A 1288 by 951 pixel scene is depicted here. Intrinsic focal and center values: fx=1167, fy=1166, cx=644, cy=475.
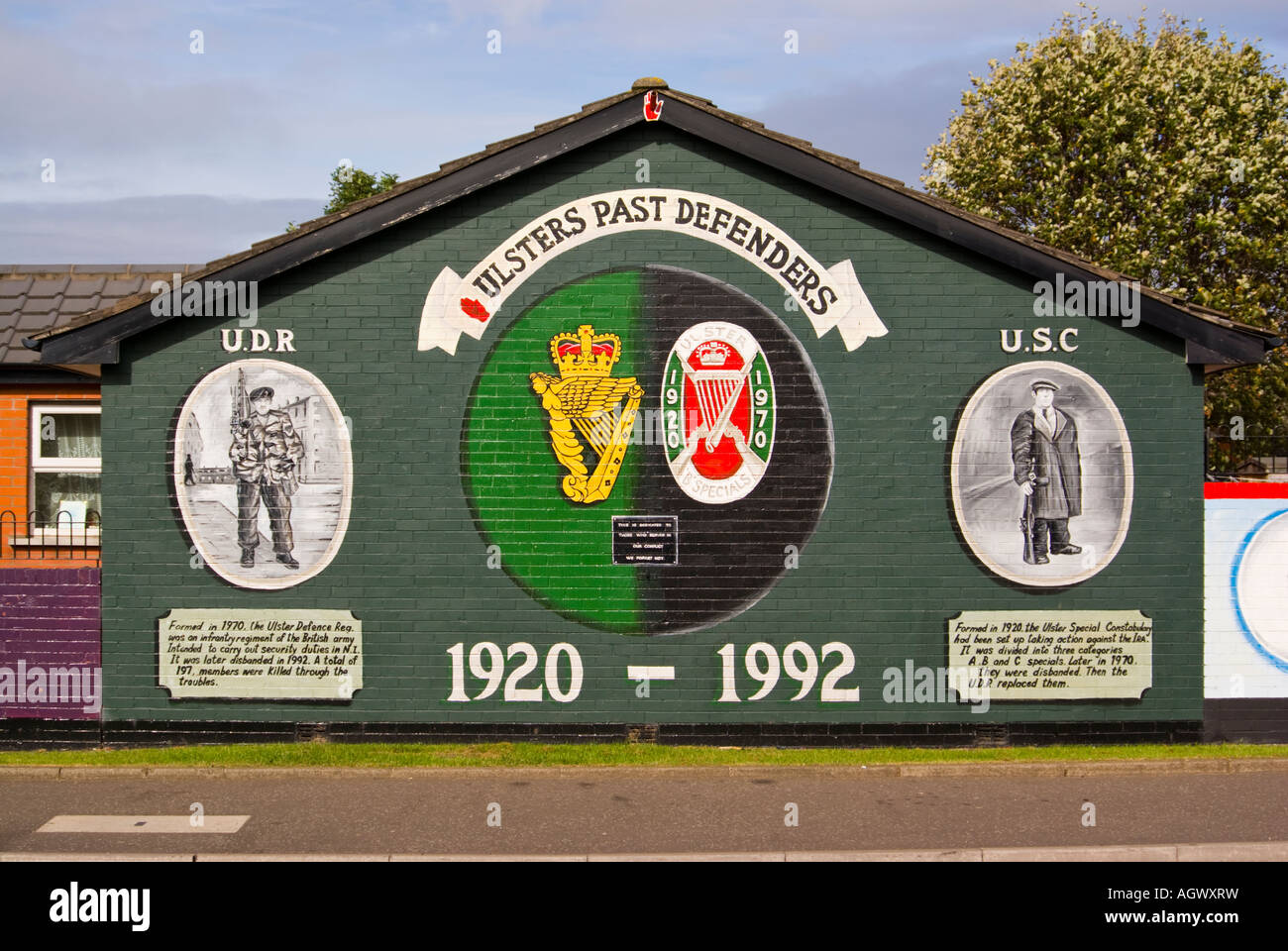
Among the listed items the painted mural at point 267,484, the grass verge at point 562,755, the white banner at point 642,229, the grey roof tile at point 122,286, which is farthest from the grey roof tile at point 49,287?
the white banner at point 642,229

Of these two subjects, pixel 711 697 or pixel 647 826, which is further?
pixel 711 697

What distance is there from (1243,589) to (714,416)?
5.14 m

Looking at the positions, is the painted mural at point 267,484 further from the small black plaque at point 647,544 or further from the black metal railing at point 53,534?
the black metal railing at point 53,534

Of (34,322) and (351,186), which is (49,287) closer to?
(34,322)

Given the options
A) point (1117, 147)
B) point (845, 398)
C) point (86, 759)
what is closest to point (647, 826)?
point (845, 398)

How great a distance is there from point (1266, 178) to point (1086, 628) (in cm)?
1929

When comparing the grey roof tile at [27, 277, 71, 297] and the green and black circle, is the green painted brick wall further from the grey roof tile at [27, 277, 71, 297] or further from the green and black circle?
the grey roof tile at [27, 277, 71, 297]

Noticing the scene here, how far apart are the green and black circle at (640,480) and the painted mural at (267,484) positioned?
134cm

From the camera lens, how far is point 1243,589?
10.8 metres

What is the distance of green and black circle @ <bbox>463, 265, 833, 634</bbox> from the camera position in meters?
10.7

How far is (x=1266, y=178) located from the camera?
2553cm

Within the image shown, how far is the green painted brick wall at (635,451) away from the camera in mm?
10742

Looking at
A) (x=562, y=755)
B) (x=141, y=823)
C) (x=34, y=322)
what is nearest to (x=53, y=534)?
(x=34, y=322)

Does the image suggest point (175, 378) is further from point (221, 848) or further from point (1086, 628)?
point (1086, 628)
